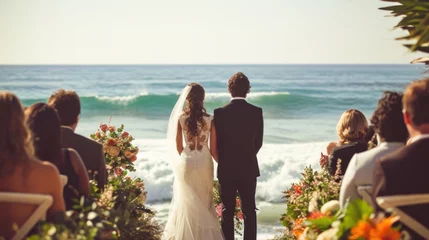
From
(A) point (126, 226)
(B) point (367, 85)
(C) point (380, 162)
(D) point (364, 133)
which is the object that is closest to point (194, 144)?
(D) point (364, 133)

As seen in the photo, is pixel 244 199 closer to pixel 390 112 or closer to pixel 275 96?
pixel 390 112

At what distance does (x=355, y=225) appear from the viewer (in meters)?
3.42

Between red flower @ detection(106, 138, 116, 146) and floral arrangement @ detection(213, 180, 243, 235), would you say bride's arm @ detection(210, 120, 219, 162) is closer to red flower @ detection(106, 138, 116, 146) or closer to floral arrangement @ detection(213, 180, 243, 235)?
floral arrangement @ detection(213, 180, 243, 235)

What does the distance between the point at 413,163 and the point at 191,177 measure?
154 inches

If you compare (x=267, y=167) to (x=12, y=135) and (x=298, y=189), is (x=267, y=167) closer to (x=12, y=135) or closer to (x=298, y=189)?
(x=298, y=189)

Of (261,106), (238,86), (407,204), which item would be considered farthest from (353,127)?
(261,106)

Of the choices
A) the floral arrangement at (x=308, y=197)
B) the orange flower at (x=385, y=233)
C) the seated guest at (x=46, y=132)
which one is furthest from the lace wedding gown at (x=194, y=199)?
the orange flower at (x=385, y=233)

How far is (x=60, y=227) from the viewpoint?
137 inches

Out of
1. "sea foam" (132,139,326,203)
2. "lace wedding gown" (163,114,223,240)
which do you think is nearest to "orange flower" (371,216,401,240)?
"lace wedding gown" (163,114,223,240)

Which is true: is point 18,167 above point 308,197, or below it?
above

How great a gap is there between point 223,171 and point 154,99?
24.2 metres

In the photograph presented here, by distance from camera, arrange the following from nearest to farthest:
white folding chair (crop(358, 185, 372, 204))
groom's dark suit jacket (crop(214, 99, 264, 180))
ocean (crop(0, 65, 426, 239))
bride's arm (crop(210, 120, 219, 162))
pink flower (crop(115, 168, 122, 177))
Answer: white folding chair (crop(358, 185, 372, 204)) → pink flower (crop(115, 168, 122, 177)) → groom's dark suit jacket (crop(214, 99, 264, 180)) → bride's arm (crop(210, 120, 219, 162)) → ocean (crop(0, 65, 426, 239))

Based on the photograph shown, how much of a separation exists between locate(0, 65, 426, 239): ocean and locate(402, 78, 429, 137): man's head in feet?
1.09

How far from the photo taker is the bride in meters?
7.01
